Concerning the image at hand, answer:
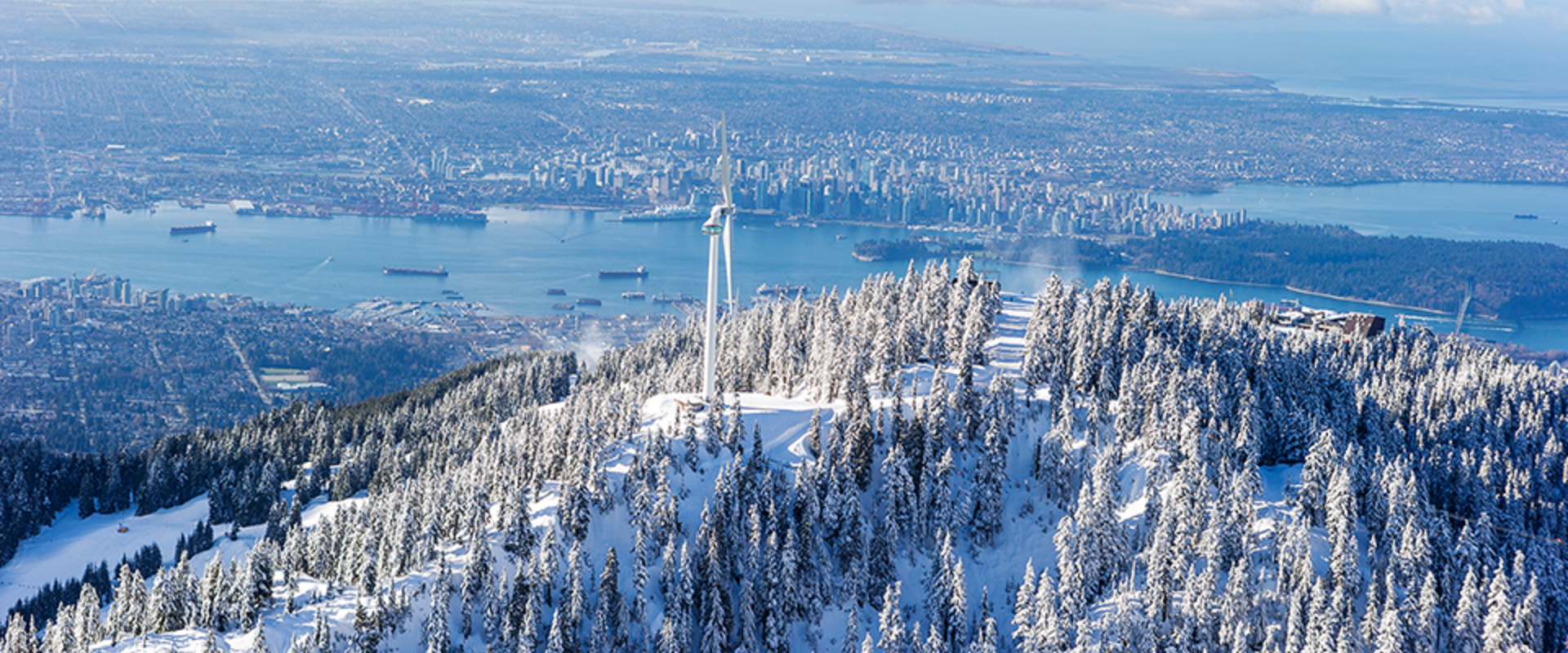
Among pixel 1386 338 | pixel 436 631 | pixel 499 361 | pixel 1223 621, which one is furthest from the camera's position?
pixel 499 361

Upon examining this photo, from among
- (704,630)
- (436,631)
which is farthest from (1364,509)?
(436,631)

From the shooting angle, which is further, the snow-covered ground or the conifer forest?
the conifer forest

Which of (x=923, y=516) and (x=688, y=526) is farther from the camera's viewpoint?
(x=923, y=516)

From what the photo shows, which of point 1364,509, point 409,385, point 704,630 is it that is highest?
point 1364,509

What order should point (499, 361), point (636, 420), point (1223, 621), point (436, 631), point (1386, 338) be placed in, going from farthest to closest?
point (499, 361) < point (1386, 338) < point (636, 420) < point (1223, 621) < point (436, 631)

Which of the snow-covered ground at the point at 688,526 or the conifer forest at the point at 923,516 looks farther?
the conifer forest at the point at 923,516

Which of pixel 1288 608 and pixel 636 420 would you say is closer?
pixel 1288 608

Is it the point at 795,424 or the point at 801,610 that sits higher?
the point at 795,424

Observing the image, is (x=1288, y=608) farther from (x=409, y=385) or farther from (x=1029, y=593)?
(x=409, y=385)
